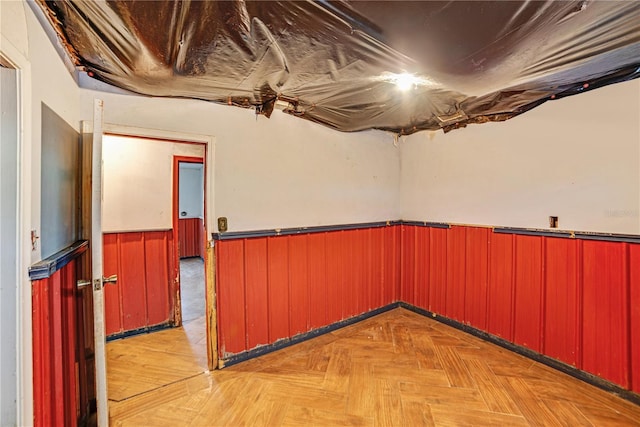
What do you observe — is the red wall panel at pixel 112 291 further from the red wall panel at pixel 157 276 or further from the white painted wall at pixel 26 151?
the white painted wall at pixel 26 151

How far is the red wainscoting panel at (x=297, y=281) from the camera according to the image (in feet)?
7.86

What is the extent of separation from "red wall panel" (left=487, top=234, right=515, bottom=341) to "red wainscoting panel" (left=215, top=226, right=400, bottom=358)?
Answer: 1056 millimetres

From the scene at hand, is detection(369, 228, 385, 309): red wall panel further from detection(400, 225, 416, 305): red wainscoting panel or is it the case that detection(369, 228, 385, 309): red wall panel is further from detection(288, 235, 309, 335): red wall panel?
detection(288, 235, 309, 335): red wall panel

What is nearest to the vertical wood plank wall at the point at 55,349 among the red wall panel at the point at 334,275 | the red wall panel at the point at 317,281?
the red wall panel at the point at 317,281

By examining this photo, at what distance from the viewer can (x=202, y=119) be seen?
2.24m

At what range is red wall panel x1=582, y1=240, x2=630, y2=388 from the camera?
1.98 m

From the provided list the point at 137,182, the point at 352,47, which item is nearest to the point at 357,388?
the point at 352,47

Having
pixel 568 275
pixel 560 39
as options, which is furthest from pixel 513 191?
pixel 560 39

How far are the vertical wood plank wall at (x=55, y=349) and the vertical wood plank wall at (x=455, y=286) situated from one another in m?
0.96

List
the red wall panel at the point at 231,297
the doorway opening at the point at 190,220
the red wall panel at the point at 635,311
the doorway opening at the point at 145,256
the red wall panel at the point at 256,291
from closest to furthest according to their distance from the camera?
the red wall panel at the point at 635,311 → the red wall panel at the point at 231,297 → the red wall panel at the point at 256,291 → the doorway opening at the point at 145,256 → the doorway opening at the point at 190,220

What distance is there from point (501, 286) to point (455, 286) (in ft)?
1.50

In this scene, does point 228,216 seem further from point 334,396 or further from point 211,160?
point 334,396

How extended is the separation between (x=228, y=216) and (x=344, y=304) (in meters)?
1.55

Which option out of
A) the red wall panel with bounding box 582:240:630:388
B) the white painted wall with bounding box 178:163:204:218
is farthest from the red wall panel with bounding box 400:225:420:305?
the white painted wall with bounding box 178:163:204:218
